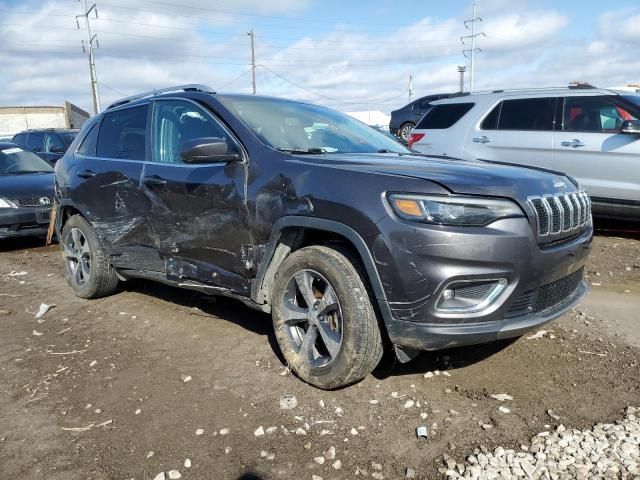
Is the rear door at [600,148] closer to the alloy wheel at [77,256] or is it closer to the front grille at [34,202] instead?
the alloy wheel at [77,256]

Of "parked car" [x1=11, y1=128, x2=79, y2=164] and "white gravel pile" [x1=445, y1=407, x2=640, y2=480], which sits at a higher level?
"parked car" [x1=11, y1=128, x2=79, y2=164]

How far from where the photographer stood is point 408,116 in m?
17.4

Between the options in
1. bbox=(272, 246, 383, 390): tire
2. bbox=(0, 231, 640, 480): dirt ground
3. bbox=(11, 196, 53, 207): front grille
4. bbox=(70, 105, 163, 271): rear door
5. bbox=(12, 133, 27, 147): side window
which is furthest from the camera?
→ bbox=(12, 133, 27, 147): side window

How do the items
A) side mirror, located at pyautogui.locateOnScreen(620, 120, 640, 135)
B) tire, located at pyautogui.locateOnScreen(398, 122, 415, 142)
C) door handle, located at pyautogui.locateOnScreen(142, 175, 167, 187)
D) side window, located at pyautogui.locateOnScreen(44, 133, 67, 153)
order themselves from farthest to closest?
tire, located at pyautogui.locateOnScreen(398, 122, 415, 142)
side window, located at pyautogui.locateOnScreen(44, 133, 67, 153)
side mirror, located at pyautogui.locateOnScreen(620, 120, 640, 135)
door handle, located at pyautogui.locateOnScreen(142, 175, 167, 187)

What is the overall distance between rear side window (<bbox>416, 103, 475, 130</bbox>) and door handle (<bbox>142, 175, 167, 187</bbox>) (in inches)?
204

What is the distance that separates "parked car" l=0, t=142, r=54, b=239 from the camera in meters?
7.77

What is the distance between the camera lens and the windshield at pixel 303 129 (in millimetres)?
3680

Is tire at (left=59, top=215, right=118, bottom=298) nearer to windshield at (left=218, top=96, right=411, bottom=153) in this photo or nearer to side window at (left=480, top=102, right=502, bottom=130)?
windshield at (left=218, top=96, right=411, bottom=153)

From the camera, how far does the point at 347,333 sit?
296 cm

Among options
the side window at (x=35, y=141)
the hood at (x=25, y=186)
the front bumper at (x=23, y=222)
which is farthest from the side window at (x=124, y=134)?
the side window at (x=35, y=141)

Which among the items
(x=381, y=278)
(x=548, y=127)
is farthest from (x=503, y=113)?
(x=381, y=278)

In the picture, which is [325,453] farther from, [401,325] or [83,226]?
[83,226]

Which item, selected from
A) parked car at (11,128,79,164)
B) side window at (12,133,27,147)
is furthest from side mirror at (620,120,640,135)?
side window at (12,133,27,147)

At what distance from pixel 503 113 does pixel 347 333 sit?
5684 millimetres
